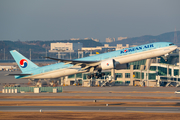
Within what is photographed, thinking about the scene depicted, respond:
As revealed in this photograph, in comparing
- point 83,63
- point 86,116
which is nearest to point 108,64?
point 83,63

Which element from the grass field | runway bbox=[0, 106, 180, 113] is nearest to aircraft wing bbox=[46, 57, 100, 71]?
runway bbox=[0, 106, 180, 113]

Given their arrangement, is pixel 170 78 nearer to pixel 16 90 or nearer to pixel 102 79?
pixel 102 79

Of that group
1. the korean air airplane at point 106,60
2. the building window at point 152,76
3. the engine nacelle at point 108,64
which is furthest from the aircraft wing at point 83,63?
the building window at point 152,76

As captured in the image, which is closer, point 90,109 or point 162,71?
point 90,109

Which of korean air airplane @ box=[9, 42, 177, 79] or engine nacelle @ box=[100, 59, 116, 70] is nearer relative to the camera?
korean air airplane @ box=[9, 42, 177, 79]

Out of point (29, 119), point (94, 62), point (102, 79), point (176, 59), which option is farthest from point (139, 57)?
point (176, 59)

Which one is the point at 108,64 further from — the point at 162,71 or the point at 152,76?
the point at 162,71

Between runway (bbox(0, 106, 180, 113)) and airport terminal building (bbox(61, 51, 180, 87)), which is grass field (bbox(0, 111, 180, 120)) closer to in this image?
runway (bbox(0, 106, 180, 113))

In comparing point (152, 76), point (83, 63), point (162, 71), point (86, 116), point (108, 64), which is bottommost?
point (86, 116)

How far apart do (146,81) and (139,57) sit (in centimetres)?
3602

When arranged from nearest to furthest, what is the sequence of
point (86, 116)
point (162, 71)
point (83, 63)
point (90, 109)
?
point (86, 116) < point (90, 109) < point (83, 63) < point (162, 71)

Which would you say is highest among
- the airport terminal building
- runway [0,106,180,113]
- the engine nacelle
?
the engine nacelle

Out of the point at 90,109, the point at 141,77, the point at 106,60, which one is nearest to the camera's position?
the point at 90,109

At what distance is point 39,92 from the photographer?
7144 centimetres
